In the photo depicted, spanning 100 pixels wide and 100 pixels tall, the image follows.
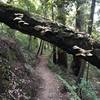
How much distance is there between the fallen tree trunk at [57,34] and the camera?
3.71 metres

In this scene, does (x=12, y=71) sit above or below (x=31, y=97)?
above

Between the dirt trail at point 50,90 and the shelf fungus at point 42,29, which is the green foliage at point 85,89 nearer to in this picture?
the dirt trail at point 50,90

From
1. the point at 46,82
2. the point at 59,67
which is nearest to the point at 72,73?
the point at 59,67

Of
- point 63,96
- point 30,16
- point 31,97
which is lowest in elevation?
point 63,96

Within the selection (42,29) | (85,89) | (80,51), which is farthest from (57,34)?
(85,89)

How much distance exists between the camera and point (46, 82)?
1299 centimetres

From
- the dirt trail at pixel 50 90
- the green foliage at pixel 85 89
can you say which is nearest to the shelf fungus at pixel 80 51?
the dirt trail at pixel 50 90

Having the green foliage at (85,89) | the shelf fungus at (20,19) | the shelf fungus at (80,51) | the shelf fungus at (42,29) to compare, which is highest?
the shelf fungus at (20,19)

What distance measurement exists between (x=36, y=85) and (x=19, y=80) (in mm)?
1808

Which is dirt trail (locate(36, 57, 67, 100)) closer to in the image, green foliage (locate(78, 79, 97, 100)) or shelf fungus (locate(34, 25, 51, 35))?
green foliage (locate(78, 79, 97, 100))

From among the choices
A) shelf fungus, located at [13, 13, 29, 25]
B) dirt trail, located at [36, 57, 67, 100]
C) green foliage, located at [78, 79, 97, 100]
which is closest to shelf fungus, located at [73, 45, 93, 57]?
shelf fungus, located at [13, 13, 29, 25]

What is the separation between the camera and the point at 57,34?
3984 mm

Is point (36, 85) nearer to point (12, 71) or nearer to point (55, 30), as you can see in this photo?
point (12, 71)

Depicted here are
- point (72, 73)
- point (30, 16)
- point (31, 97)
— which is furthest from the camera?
point (72, 73)
